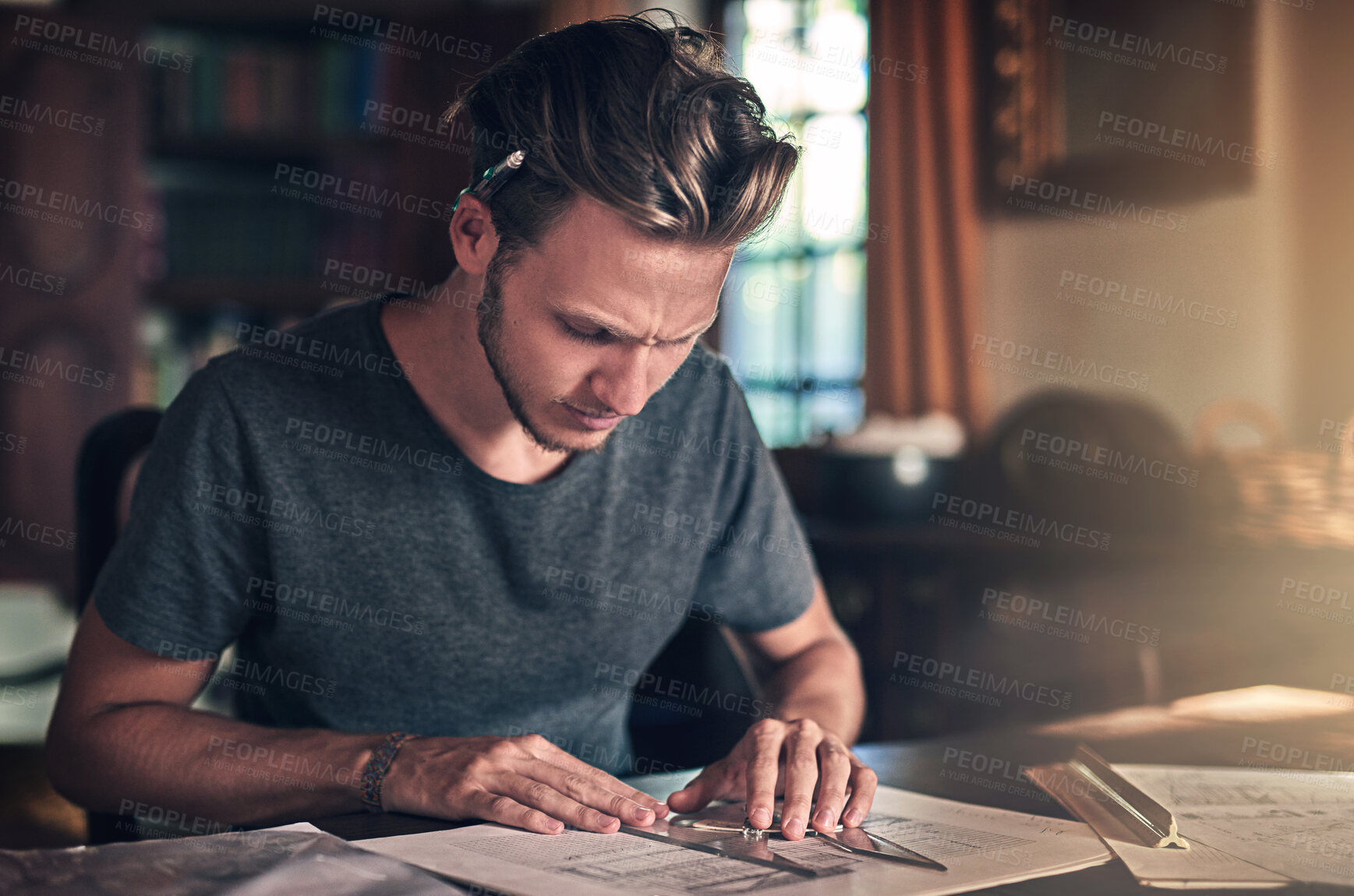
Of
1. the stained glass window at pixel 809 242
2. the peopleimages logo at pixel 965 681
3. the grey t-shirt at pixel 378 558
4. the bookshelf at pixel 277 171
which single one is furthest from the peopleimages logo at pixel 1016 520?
the bookshelf at pixel 277 171

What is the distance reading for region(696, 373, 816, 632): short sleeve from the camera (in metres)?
1.31

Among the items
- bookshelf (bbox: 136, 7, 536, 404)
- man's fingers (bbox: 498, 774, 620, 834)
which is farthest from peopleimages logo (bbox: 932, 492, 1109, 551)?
bookshelf (bbox: 136, 7, 536, 404)

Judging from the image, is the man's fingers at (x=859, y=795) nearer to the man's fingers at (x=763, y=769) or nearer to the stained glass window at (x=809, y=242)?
the man's fingers at (x=763, y=769)

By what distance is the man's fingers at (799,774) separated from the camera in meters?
0.79

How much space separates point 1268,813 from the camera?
0.84 metres

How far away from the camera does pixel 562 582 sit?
1176 millimetres

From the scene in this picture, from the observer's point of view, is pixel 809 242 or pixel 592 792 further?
pixel 809 242

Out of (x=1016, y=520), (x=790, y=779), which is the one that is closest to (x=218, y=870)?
(x=790, y=779)

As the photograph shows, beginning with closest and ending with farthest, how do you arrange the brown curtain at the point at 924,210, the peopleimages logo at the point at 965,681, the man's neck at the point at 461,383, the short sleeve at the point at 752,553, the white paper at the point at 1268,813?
the white paper at the point at 1268,813 → the man's neck at the point at 461,383 → the short sleeve at the point at 752,553 → the peopleimages logo at the point at 965,681 → the brown curtain at the point at 924,210

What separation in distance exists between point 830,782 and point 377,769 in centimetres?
35

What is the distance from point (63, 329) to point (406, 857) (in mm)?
2981

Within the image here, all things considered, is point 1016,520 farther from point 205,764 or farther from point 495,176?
point 205,764

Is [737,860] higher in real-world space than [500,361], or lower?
lower

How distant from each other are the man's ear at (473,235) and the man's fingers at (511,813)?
52cm
